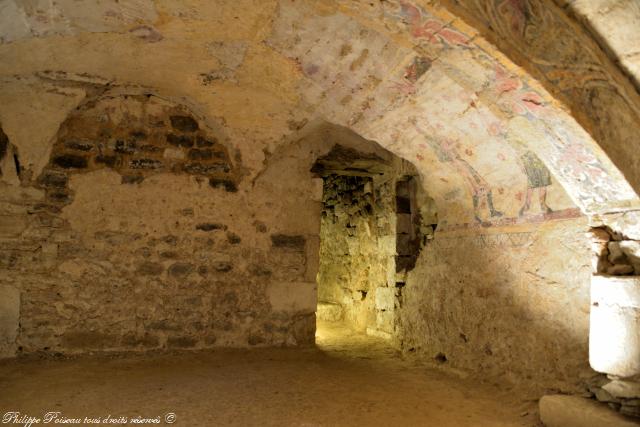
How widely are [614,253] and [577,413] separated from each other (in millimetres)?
855

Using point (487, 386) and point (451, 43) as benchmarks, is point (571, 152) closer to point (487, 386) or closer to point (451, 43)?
point (451, 43)

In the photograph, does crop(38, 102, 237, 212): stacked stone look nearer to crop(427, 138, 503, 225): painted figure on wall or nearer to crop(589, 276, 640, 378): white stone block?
crop(427, 138, 503, 225): painted figure on wall

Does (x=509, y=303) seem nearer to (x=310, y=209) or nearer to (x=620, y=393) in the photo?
(x=620, y=393)

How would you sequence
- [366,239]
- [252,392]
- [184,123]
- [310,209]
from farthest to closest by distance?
[366,239]
[310,209]
[184,123]
[252,392]

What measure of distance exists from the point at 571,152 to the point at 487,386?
1751 millimetres

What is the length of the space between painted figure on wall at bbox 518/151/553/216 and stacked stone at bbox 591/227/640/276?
408mm

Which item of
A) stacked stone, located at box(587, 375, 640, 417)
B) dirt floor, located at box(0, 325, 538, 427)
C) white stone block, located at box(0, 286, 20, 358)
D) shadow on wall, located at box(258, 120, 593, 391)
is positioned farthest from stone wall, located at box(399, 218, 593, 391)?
white stone block, located at box(0, 286, 20, 358)

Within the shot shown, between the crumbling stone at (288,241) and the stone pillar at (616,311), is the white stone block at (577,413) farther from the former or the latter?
the crumbling stone at (288,241)

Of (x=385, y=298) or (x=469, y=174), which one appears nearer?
(x=469, y=174)

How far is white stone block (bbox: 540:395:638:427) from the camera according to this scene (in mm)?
2264

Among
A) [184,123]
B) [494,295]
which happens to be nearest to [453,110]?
[494,295]

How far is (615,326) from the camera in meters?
2.41

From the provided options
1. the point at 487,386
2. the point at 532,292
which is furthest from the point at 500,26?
the point at 487,386

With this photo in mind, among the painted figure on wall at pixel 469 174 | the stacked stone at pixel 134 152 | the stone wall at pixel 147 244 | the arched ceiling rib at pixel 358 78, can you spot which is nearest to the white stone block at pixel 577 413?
the arched ceiling rib at pixel 358 78
